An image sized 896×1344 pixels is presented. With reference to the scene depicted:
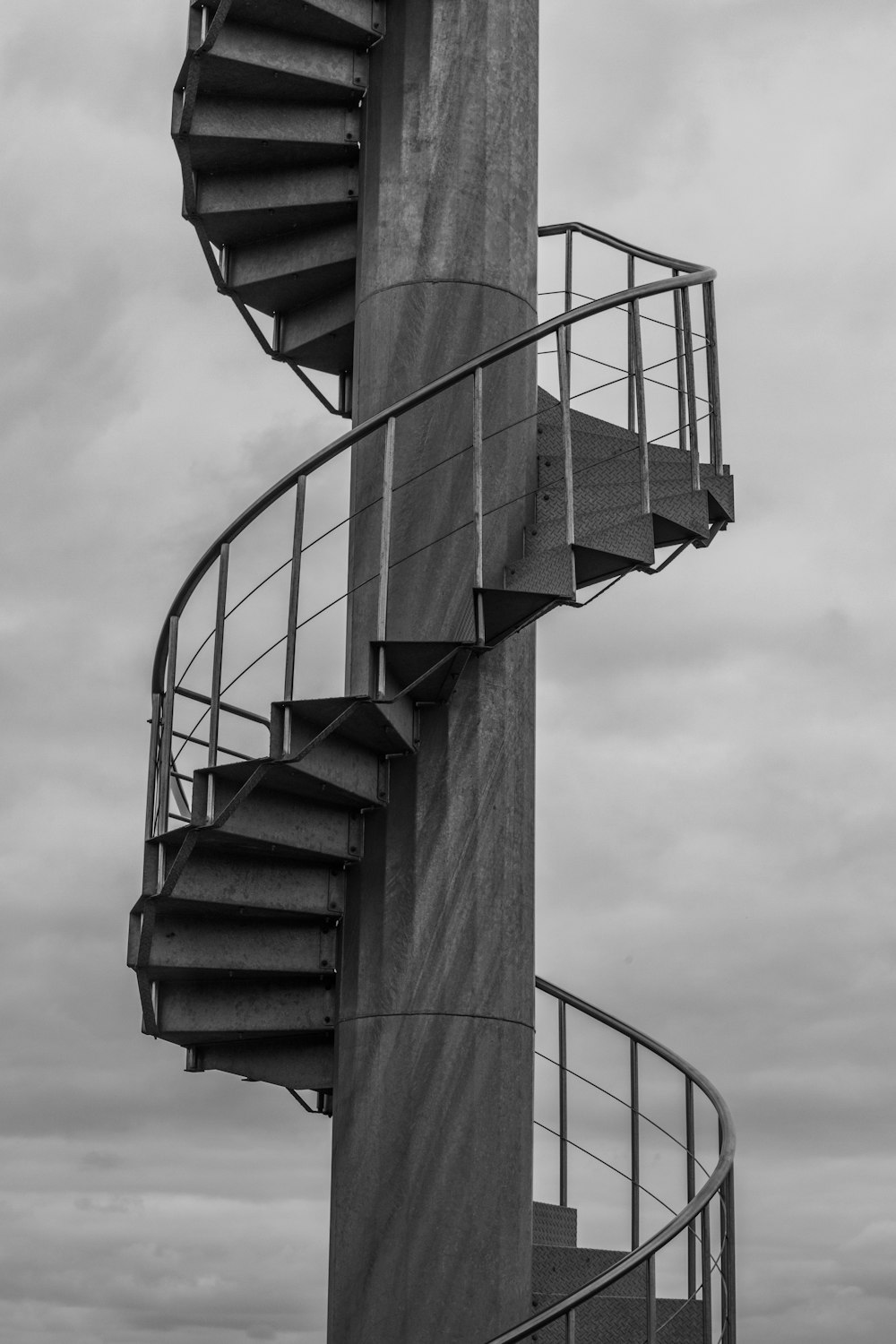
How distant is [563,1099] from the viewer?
1012cm

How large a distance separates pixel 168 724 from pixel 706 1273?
11.3 ft

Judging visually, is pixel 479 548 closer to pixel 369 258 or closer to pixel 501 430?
pixel 501 430

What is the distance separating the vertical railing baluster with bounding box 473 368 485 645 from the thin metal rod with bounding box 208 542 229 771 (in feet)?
3.60

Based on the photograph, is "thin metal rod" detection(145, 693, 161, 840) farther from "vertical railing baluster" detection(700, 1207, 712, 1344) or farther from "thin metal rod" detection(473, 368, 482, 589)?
"vertical railing baluster" detection(700, 1207, 712, 1344)

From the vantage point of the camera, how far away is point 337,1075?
873cm

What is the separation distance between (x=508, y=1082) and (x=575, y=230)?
498cm

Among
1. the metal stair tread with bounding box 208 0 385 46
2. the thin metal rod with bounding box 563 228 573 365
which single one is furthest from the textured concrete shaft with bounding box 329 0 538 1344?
the thin metal rod with bounding box 563 228 573 365

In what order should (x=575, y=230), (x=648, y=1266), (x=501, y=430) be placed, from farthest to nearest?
1. (x=575, y=230)
2. (x=501, y=430)
3. (x=648, y=1266)

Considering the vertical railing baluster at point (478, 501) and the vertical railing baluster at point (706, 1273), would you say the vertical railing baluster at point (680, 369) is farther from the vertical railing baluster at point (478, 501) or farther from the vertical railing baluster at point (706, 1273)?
the vertical railing baluster at point (706, 1273)

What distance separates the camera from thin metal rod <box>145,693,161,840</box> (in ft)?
28.1

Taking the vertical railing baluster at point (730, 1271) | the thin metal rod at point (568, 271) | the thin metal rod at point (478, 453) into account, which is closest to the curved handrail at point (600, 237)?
the thin metal rod at point (568, 271)

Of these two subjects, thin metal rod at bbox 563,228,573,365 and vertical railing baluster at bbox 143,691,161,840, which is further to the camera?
thin metal rod at bbox 563,228,573,365

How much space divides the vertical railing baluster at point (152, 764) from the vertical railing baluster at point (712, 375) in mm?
2923

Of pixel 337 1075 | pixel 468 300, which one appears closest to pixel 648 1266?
pixel 337 1075
